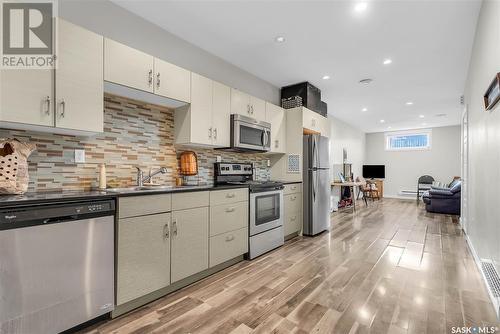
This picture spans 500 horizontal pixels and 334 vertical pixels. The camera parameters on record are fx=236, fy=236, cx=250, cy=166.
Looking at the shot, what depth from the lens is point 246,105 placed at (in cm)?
326

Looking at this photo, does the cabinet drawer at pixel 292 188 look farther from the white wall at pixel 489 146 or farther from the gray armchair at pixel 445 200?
the gray armchair at pixel 445 200

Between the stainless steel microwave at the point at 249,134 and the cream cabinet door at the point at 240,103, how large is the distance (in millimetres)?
103

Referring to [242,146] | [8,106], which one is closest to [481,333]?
[242,146]

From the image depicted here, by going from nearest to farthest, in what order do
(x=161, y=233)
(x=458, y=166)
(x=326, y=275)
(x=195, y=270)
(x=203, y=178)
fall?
(x=161, y=233) < (x=195, y=270) < (x=326, y=275) < (x=203, y=178) < (x=458, y=166)

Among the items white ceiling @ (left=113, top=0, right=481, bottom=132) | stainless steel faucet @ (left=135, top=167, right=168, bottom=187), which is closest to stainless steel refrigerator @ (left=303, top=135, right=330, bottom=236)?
white ceiling @ (left=113, top=0, right=481, bottom=132)

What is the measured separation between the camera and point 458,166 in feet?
26.5

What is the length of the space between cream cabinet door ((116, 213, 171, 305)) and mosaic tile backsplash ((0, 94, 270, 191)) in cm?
63

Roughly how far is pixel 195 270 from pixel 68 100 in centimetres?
175

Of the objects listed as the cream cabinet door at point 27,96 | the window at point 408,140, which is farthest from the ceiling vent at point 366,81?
the window at point 408,140

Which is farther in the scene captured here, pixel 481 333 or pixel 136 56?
pixel 136 56

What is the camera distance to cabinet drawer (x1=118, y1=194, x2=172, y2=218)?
1.75 meters

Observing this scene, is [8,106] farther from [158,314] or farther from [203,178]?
[203,178]

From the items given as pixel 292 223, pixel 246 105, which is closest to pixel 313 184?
pixel 292 223

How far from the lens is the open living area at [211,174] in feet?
5.08
